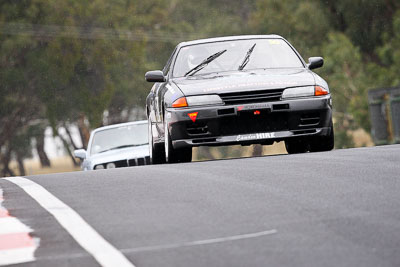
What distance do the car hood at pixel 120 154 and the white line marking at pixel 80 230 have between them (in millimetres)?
7238

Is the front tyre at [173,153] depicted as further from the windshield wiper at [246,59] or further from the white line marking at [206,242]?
the white line marking at [206,242]

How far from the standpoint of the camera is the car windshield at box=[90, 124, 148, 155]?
17.1 m

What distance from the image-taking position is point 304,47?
169 feet

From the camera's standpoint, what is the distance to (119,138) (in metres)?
17.3

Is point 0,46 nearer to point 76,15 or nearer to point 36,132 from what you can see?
point 76,15

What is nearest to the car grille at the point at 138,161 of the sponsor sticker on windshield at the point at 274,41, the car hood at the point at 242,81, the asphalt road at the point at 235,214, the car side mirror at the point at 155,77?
the car side mirror at the point at 155,77

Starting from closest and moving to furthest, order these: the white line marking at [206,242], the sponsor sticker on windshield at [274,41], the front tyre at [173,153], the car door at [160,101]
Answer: the white line marking at [206,242], the front tyre at [173,153], the car door at [160,101], the sponsor sticker on windshield at [274,41]

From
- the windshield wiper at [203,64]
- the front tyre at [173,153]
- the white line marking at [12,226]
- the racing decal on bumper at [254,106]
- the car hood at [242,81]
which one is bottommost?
the front tyre at [173,153]

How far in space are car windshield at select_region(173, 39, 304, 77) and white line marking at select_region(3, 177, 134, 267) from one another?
164 inches

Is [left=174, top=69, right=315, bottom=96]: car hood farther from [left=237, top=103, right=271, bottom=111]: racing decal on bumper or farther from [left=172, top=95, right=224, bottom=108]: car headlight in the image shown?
[left=237, top=103, right=271, bottom=111]: racing decal on bumper

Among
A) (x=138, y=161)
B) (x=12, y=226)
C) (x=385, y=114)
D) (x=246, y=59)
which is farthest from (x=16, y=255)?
(x=385, y=114)

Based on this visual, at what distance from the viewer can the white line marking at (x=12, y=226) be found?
6465 mm

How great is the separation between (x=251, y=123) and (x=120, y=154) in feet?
17.2

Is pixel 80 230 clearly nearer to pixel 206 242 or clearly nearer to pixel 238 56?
pixel 206 242
